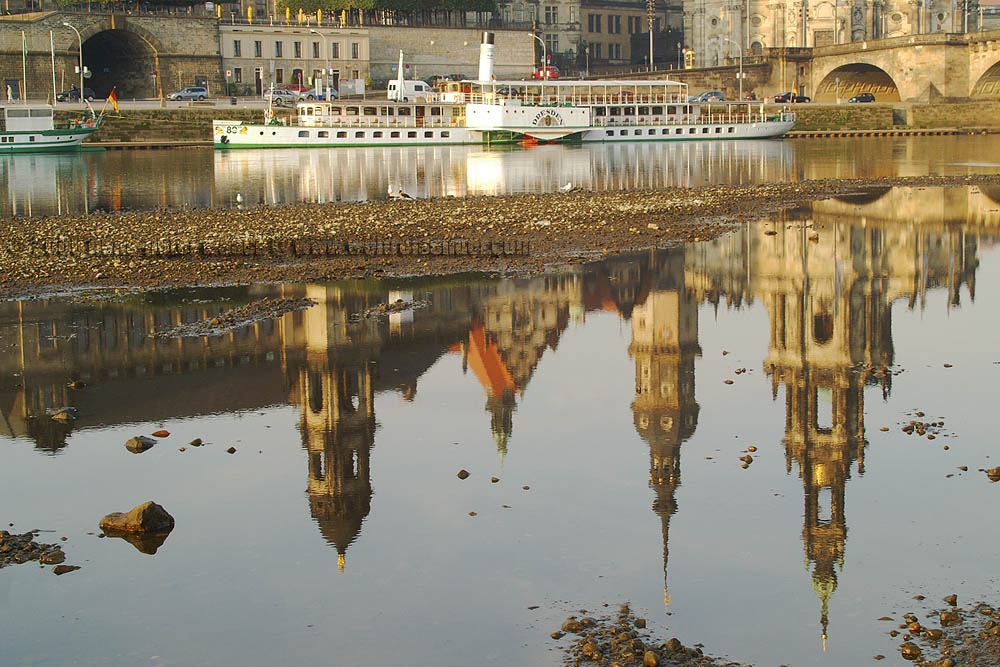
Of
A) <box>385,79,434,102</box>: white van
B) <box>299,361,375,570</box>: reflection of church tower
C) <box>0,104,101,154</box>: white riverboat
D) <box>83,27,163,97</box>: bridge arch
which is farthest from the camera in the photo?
<box>83,27,163,97</box>: bridge arch

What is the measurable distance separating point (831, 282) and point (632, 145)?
224ft

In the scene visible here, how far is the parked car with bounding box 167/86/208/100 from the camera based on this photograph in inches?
4097

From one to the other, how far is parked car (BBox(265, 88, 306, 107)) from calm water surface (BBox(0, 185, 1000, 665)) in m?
81.9

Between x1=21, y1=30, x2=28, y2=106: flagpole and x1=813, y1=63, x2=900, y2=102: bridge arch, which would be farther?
x1=813, y1=63, x2=900, y2=102: bridge arch

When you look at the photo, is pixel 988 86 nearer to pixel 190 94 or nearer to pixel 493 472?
pixel 190 94

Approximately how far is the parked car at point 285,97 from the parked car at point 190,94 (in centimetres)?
565

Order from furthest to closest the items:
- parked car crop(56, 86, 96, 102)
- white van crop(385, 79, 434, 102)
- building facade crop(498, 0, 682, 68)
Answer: building facade crop(498, 0, 682, 68) < white van crop(385, 79, 434, 102) < parked car crop(56, 86, 96, 102)

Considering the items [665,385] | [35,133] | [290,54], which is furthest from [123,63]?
[665,385]

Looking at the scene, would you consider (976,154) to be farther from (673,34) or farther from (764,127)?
(673,34)

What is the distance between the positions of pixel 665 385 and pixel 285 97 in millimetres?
95540

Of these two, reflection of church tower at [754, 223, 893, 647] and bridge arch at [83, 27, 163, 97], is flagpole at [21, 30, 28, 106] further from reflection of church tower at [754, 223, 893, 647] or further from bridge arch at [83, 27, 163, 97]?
reflection of church tower at [754, 223, 893, 647]

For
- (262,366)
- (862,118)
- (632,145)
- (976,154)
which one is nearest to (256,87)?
(632,145)

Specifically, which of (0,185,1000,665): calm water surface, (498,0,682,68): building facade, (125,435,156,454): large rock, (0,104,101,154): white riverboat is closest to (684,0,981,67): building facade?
(498,0,682,68): building facade

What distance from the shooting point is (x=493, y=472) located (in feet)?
42.4
